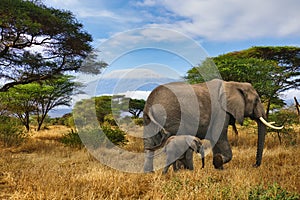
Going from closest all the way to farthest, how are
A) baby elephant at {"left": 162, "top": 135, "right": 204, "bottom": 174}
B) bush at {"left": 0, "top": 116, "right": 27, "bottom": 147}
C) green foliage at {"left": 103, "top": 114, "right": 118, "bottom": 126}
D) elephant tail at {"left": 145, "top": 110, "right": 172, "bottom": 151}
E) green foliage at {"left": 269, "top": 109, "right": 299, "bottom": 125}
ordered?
baby elephant at {"left": 162, "top": 135, "right": 204, "bottom": 174}, elephant tail at {"left": 145, "top": 110, "right": 172, "bottom": 151}, bush at {"left": 0, "top": 116, "right": 27, "bottom": 147}, green foliage at {"left": 269, "top": 109, "right": 299, "bottom": 125}, green foliage at {"left": 103, "top": 114, "right": 118, "bottom": 126}

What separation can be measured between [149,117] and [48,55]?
8.20 m

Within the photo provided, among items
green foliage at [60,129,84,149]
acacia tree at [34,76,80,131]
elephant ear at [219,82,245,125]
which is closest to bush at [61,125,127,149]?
green foliage at [60,129,84,149]

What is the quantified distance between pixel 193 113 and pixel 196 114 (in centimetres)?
7

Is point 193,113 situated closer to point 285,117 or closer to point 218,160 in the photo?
point 218,160

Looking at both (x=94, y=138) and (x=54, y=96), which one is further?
(x=54, y=96)

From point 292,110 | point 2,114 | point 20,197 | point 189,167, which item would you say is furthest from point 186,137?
point 2,114

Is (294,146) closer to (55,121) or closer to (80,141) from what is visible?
(80,141)

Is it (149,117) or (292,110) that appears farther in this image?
(292,110)

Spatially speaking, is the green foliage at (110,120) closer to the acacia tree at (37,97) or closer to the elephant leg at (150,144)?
the acacia tree at (37,97)

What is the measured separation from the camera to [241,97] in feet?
20.2

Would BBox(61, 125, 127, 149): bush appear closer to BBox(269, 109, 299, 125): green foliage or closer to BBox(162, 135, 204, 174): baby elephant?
BBox(162, 135, 204, 174): baby elephant

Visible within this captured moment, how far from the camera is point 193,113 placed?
18.4 ft

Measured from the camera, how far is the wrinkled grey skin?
5562 millimetres

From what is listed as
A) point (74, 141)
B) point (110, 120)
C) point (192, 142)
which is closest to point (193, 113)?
point (192, 142)
